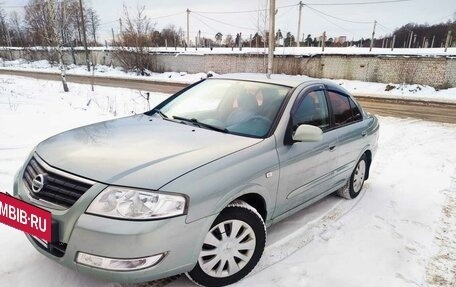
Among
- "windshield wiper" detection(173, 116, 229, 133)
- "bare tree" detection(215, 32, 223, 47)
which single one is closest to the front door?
"windshield wiper" detection(173, 116, 229, 133)

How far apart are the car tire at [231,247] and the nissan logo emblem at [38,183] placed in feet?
3.73

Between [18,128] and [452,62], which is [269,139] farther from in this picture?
[452,62]

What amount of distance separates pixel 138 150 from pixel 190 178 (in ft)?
1.74

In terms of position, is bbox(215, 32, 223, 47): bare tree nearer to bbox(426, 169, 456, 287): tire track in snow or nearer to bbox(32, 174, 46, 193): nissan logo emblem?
bbox(426, 169, 456, 287): tire track in snow

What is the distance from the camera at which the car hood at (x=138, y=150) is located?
2217mm

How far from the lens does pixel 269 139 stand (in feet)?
9.53

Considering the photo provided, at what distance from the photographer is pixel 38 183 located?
2.29m

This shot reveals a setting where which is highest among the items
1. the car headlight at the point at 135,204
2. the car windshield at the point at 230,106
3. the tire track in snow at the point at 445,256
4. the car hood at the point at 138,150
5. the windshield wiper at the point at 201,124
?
the car windshield at the point at 230,106

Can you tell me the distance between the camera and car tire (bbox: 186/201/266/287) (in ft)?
8.01

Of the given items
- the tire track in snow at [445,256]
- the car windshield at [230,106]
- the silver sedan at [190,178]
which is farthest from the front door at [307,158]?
the tire track in snow at [445,256]

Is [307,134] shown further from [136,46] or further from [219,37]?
[219,37]

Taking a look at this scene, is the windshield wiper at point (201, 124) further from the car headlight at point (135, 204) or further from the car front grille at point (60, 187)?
the car front grille at point (60, 187)

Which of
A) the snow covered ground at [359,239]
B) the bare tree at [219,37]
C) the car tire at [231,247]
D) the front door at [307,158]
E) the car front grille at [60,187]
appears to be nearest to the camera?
the car front grille at [60,187]

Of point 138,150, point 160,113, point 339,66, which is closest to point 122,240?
point 138,150
